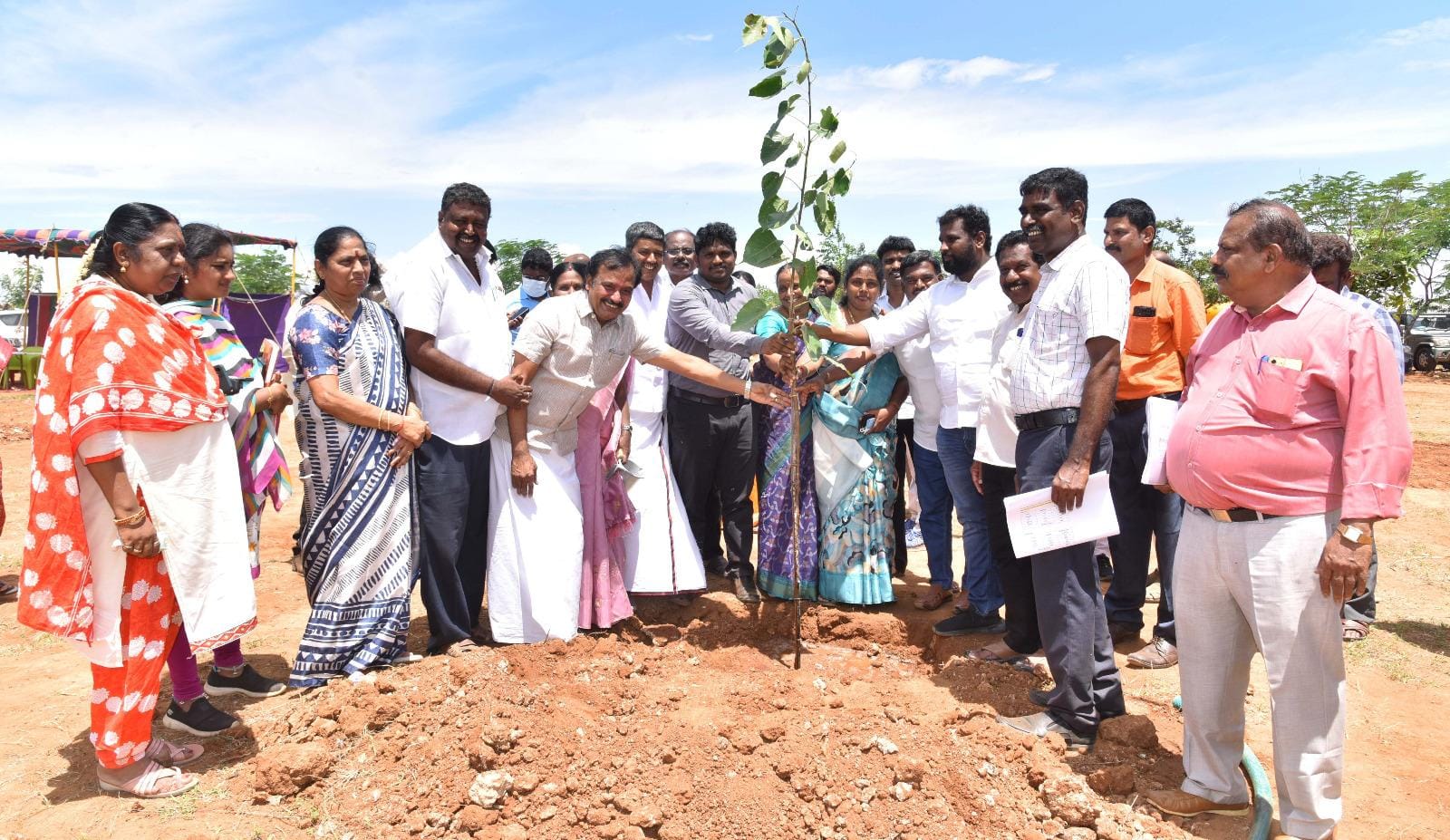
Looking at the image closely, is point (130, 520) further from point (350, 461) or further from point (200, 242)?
point (200, 242)

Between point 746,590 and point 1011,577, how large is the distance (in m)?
1.57

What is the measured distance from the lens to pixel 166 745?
10.3 feet

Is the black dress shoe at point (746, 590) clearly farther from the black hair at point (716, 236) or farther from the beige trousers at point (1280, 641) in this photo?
the beige trousers at point (1280, 641)

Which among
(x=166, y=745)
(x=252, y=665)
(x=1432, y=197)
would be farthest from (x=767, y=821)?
(x=1432, y=197)

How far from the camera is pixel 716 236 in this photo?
488 cm

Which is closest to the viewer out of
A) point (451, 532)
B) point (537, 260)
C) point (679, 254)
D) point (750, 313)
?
point (750, 313)

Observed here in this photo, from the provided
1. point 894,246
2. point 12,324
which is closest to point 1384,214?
point 894,246

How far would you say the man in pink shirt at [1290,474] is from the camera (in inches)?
91.7

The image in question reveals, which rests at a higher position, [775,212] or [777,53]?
[777,53]

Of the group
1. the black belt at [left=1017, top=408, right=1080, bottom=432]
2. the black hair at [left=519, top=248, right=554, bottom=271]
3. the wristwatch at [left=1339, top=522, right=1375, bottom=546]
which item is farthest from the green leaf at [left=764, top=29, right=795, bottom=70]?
the black hair at [left=519, top=248, right=554, bottom=271]

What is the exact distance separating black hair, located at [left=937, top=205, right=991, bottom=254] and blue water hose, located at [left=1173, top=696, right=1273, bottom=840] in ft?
8.16

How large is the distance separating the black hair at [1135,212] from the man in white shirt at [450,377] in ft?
10.4

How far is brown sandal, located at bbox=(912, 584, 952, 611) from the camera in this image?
15.7 ft

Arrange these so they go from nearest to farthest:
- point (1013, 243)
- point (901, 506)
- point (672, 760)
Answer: point (672, 760) → point (1013, 243) → point (901, 506)
